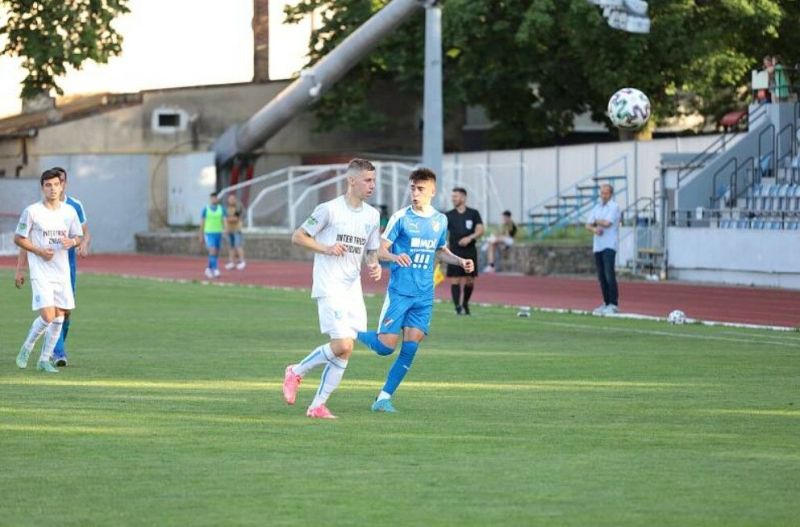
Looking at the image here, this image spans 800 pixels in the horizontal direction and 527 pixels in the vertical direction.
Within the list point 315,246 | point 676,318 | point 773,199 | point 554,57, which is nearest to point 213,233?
A: point 773,199

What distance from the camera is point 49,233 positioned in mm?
17172

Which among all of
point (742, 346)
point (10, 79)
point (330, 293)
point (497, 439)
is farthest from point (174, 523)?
point (10, 79)

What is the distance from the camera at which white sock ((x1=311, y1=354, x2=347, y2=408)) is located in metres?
13.3

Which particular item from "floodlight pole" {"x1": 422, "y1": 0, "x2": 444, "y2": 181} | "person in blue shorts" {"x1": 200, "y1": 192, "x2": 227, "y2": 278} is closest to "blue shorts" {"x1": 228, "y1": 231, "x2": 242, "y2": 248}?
"person in blue shorts" {"x1": 200, "y1": 192, "x2": 227, "y2": 278}

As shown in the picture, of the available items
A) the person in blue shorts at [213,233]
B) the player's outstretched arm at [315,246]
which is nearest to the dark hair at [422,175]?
the player's outstretched arm at [315,246]

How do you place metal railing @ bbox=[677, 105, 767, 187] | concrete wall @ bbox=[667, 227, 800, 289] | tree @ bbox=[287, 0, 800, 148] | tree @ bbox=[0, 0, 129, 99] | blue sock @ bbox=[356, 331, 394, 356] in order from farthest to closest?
1. tree @ bbox=[0, 0, 129, 99]
2. tree @ bbox=[287, 0, 800, 148]
3. metal railing @ bbox=[677, 105, 767, 187]
4. concrete wall @ bbox=[667, 227, 800, 289]
5. blue sock @ bbox=[356, 331, 394, 356]

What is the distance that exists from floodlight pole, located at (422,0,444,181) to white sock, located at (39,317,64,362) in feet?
68.0

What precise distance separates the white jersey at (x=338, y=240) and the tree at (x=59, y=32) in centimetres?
4313

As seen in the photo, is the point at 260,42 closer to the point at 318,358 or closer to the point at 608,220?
the point at 608,220

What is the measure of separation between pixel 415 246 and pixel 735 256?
23.0 m

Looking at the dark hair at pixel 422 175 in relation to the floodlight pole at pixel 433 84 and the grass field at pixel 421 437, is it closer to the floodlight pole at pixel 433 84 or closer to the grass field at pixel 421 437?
the grass field at pixel 421 437

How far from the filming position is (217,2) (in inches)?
2490

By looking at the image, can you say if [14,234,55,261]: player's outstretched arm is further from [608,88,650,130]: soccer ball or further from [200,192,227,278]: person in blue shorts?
[200,192,227,278]: person in blue shorts

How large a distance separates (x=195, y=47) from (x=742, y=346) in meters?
46.1
